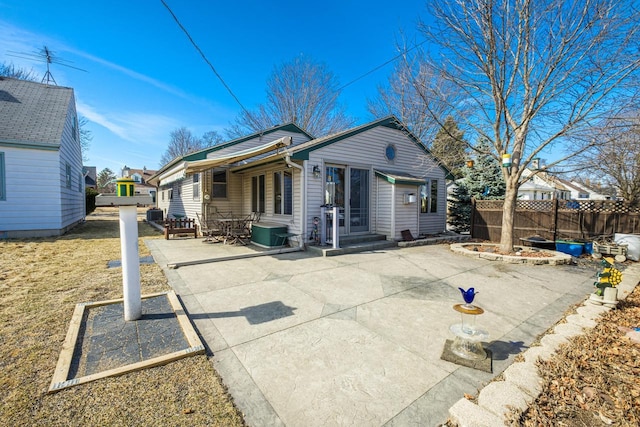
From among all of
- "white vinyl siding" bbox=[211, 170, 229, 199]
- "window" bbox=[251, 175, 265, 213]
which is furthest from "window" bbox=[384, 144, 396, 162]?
"white vinyl siding" bbox=[211, 170, 229, 199]

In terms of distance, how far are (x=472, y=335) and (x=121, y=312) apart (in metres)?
4.19

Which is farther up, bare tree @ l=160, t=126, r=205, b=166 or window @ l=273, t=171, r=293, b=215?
bare tree @ l=160, t=126, r=205, b=166

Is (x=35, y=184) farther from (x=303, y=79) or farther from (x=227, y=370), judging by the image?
(x=303, y=79)

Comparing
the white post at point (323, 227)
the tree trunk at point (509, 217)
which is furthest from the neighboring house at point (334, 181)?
the tree trunk at point (509, 217)

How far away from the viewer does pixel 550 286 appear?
17.1 ft

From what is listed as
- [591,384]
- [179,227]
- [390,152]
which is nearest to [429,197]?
[390,152]

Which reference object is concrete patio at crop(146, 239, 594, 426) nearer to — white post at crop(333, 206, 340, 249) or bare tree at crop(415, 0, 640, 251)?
white post at crop(333, 206, 340, 249)

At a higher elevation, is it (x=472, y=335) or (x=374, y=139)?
(x=374, y=139)

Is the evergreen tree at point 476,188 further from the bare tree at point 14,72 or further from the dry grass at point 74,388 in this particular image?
the bare tree at point 14,72

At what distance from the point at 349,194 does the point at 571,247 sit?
6.89 metres

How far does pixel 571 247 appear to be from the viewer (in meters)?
8.22

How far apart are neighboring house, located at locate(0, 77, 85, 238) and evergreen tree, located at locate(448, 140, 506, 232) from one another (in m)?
17.5

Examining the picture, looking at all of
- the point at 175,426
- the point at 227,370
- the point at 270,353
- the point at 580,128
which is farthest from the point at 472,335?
the point at 580,128

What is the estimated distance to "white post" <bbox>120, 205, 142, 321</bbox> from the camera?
322 centimetres
